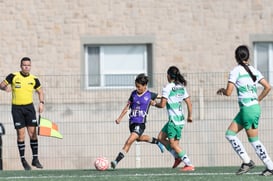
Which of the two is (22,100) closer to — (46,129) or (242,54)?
(46,129)

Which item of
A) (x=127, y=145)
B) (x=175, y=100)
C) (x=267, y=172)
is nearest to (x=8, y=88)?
(x=127, y=145)

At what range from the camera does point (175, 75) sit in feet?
61.2

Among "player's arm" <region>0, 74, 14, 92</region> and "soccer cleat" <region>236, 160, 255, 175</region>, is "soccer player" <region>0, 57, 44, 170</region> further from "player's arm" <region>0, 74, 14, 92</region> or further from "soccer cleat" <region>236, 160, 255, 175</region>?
"soccer cleat" <region>236, 160, 255, 175</region>

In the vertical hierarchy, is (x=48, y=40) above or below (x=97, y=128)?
above

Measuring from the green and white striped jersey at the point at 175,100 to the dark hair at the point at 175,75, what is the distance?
83mm

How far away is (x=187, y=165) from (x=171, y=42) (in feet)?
25.9

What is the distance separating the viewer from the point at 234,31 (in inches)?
1021

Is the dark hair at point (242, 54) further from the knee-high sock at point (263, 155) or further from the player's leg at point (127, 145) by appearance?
the player's leg at point (127, 145)

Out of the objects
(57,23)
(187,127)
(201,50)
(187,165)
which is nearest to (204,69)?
(201,50)

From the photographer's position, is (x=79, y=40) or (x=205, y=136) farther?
(x=79, y=40)

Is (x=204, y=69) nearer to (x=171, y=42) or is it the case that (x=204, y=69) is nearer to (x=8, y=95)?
(x=171, y=42)

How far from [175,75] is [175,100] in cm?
46

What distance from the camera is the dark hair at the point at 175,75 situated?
18609 mm

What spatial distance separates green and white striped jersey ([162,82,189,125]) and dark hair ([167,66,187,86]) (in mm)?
83
